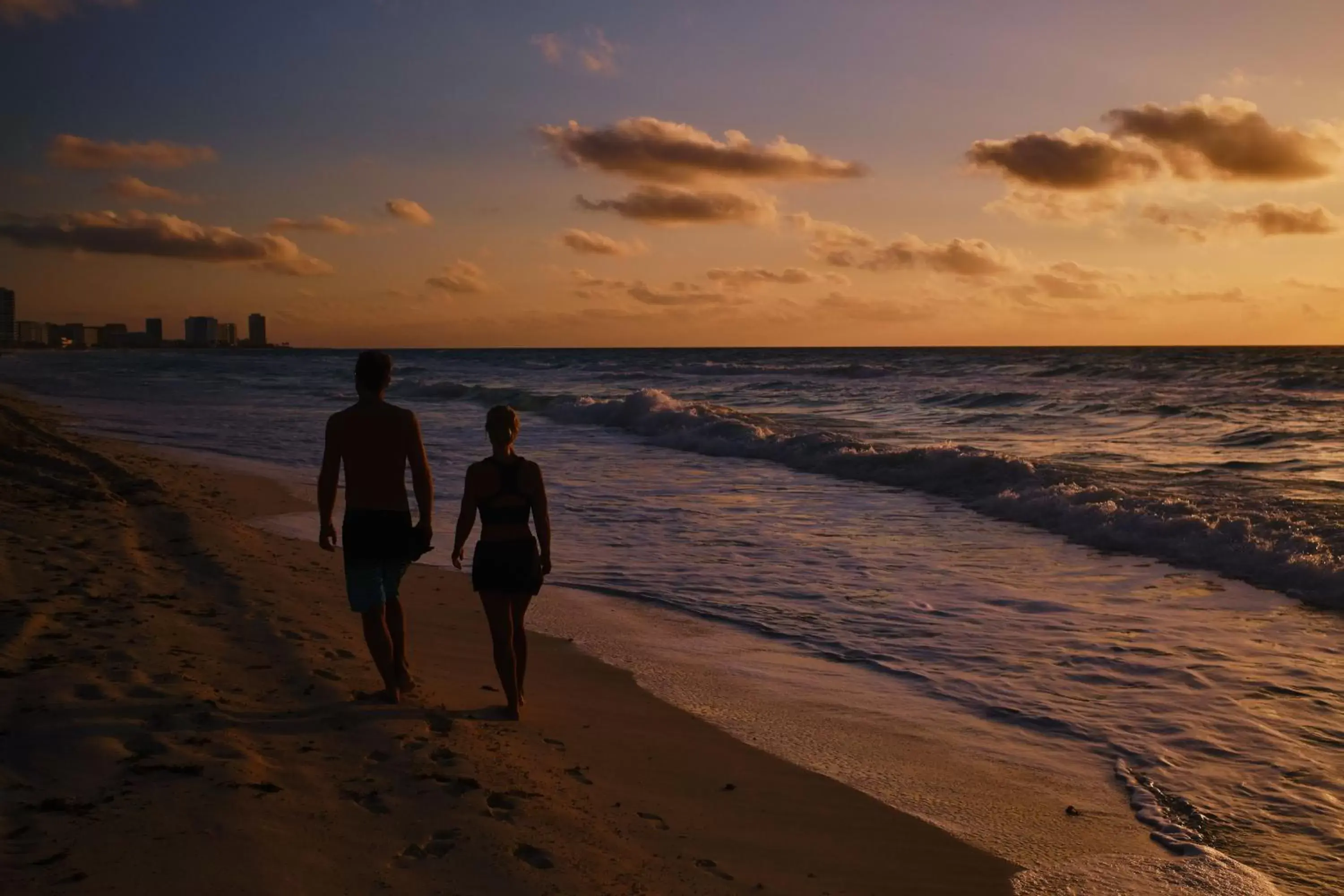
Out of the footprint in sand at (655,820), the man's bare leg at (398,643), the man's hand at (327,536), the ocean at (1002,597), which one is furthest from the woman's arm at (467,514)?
the ocean at (1002,597)

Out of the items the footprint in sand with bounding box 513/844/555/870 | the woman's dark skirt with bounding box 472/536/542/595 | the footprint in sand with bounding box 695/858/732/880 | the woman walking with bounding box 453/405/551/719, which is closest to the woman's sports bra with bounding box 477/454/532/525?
the woman walking with bounding box 453/405/551/719

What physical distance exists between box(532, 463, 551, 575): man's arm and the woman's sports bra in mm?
61

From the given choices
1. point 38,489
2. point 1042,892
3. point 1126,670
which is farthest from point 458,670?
point 38,489

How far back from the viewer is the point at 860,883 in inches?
142

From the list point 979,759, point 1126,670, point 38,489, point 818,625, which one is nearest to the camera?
point 979,759

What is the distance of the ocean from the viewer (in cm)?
462

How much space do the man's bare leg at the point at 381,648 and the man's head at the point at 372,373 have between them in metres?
1.10

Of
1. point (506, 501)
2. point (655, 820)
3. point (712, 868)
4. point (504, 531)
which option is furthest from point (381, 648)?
point (712, 868)

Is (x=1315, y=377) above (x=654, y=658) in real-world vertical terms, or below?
above

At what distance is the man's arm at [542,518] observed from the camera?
4.91 metres

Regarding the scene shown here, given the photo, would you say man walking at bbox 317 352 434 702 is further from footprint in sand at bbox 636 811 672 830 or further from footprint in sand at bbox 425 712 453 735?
footprint in sand at bbox 636 811 672 830

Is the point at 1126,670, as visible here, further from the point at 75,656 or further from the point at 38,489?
the point at 38,489

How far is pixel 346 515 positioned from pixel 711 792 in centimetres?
226

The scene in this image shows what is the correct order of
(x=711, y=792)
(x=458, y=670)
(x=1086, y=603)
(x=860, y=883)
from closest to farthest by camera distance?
(x=860, y=883) → (x=711, y=792) → (x=458, y=670) → (x=1086, y=603)
